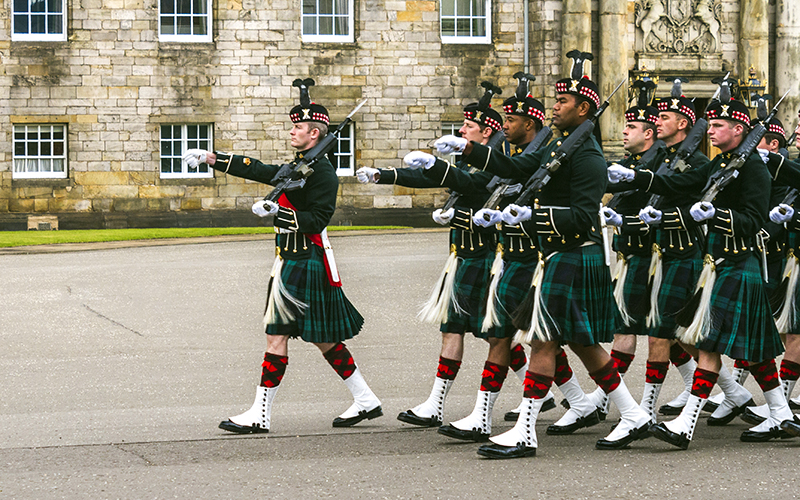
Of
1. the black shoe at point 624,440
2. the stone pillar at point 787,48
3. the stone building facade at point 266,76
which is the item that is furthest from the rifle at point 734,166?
the stone pillar at point 787,48

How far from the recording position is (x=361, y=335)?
448 inches

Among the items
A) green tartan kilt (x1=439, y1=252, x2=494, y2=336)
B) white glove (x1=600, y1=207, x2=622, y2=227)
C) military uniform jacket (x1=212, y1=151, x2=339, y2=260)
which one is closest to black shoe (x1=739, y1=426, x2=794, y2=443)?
white glove (x1=600, y1=207, x2=622, y2=227)

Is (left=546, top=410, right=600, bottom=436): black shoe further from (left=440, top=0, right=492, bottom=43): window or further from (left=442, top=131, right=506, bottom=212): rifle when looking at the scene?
(left=440, top=0, right=492, bottom=43): window

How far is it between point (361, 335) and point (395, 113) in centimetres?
1599

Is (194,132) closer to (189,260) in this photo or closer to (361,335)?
(189,260)

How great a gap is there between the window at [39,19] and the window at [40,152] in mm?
1940

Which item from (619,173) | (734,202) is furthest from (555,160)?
(734,202)

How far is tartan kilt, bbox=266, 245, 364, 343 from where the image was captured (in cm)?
719

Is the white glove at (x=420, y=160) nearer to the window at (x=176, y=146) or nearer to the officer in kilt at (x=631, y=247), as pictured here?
the officer in kilt at (x=631, y=247)

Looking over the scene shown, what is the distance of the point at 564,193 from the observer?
21.5 ft

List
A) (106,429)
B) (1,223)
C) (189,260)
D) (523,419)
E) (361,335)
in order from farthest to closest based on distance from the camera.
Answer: (1,223) → (189,260) → (361,335) → (106,429) → (523,419)

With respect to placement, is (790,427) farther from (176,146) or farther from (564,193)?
(176,146)

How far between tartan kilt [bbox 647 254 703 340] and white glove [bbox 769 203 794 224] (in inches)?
22.9

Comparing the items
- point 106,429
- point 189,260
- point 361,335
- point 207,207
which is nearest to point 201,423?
point 106,429
